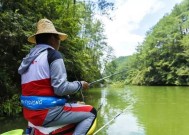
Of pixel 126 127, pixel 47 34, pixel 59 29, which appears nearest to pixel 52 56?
pixel 47 34

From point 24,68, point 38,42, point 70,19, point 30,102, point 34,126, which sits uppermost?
point 70,19

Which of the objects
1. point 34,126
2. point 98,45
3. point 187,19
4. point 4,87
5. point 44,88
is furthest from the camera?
point 187,19

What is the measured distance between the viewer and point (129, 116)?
11352 mm

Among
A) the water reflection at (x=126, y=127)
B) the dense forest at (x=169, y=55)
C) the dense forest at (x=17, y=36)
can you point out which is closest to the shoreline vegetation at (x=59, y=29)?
the dense forest at (x=17, y=36)

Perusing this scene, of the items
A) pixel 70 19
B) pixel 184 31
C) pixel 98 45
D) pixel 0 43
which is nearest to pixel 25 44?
pixel 0 43

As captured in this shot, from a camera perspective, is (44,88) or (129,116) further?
(129,116)

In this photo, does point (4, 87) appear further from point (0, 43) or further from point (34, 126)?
point (34, 126)

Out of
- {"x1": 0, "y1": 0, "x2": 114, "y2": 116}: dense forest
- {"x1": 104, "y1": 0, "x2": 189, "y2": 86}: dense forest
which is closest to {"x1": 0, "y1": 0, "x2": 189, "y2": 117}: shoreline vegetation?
{"x1": 0, "y1": 0, "x2": 114, "y2": 116}: dense forest

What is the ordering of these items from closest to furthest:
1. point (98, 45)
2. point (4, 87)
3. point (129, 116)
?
point (4, 87), point (129, 116), point (98, 45)

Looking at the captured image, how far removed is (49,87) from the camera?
2.66m

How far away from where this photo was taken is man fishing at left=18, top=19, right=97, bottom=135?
2.65m

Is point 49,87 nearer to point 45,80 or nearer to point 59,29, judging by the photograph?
point 45,80

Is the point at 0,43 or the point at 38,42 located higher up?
the point at 0,43

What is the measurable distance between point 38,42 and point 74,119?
798 millimetres
